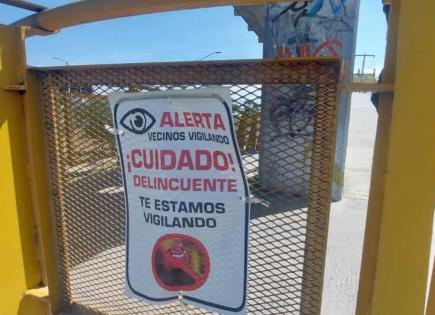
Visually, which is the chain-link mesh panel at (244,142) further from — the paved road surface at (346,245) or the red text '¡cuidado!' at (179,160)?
the paved road surface at (346,245)

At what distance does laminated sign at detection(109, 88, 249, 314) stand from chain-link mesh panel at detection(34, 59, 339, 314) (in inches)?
3.6

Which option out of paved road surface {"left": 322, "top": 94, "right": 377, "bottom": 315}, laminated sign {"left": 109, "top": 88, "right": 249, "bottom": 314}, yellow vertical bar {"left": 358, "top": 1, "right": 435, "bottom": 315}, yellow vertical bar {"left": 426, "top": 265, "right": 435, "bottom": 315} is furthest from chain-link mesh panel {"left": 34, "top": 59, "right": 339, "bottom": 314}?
paved road surface {"left": 322, "top": 94, "right": 377, "bottom": 315}

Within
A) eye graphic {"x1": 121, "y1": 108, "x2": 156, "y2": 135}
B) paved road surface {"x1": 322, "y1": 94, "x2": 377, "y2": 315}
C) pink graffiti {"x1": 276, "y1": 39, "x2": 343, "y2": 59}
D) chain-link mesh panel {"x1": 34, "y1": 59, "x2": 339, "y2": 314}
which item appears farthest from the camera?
pink graffiti {"x1": 276, "y1": 39, "x2": 343, "y2": 59}

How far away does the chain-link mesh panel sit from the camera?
108 cm

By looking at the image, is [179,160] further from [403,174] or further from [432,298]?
[432,298]

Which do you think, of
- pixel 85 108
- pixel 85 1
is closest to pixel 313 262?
pixel 85 108

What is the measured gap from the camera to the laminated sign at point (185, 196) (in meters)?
1.16

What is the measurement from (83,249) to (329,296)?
202 centimetres

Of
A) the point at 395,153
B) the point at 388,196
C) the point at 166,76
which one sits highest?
the point at 166,76

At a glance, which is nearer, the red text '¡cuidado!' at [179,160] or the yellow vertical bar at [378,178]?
the yellow vertical bar at [378,178]

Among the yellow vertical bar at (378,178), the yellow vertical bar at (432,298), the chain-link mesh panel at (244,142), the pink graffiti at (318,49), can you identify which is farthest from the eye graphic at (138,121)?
the pink graffiti at (318,49)

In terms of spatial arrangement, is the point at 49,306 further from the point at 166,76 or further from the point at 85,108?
the point at 166,76

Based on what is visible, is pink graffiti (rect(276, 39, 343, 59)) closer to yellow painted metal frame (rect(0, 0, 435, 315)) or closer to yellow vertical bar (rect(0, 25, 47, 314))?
yellow painted metal frame (rect(0, 0, 435, 315))

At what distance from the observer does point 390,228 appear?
3.01 feet
